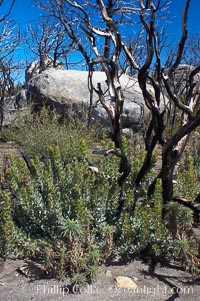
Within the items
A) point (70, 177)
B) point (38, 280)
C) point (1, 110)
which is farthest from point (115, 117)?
point (1, 110)

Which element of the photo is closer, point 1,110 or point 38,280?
point 38,280

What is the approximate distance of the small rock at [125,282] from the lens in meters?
2.47

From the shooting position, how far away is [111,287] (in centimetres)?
246

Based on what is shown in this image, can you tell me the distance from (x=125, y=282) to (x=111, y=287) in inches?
4.3

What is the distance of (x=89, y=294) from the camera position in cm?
237

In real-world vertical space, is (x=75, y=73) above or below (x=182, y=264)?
above

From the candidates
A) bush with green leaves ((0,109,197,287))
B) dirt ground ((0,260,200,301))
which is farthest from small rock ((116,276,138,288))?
bush with green leaves ((0,109,197,287))

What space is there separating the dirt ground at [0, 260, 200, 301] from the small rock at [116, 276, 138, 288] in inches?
1.2

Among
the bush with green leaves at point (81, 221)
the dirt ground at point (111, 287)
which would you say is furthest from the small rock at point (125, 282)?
the bush with green leaves at point (81, 221)

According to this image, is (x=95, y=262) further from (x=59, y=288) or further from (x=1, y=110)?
(x=1, y=110)

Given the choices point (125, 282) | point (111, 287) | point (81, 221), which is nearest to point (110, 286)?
point (111, 287)

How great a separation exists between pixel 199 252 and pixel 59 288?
1.03 m

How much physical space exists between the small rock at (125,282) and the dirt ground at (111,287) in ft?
0.10

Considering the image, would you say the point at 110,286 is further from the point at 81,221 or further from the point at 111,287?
the point at 81,221
